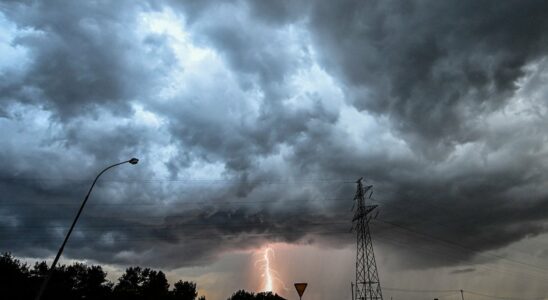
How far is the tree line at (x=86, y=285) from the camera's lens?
63.6m

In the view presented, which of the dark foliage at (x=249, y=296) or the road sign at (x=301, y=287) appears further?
A: the dark foliage at (x=249, y=296)

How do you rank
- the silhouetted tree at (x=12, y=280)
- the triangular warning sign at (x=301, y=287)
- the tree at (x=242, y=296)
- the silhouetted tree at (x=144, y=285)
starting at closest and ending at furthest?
the triangular warning sign at (x=301, y=287), the silhouetted tree at (x=12, y=280), the silhouetted tree at (x=144, y=285), the tree at (x=242, y=296)

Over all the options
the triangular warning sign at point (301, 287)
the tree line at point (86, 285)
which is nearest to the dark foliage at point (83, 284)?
the tree line at point (86, 285)

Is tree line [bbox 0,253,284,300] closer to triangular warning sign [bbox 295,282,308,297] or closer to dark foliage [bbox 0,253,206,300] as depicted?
dark foliage [bbox 0,253,206,300]

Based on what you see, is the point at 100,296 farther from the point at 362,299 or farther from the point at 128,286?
the point at 362,299

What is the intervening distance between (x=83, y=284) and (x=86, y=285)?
89 cm

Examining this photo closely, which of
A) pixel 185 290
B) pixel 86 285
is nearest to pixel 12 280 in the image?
pixel 86 285

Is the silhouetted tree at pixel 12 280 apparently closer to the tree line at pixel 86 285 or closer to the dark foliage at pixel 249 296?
the tree line at pixel 86 285

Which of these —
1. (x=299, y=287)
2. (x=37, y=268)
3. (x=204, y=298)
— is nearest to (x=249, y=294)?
(x=204, y=298)

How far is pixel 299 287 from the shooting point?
13.6 meters

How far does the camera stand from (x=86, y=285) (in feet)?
307

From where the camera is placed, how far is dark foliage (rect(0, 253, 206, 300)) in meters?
63.1

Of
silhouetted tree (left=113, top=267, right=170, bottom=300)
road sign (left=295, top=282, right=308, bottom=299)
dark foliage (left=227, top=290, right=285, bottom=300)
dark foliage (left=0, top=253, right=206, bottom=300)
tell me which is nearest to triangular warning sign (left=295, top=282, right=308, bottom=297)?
road sign (left=295, top=282, right=308, bottom=299)

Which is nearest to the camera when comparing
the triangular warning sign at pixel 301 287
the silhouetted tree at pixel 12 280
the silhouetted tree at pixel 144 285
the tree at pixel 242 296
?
the triangular warning sign at pixel 301 287
